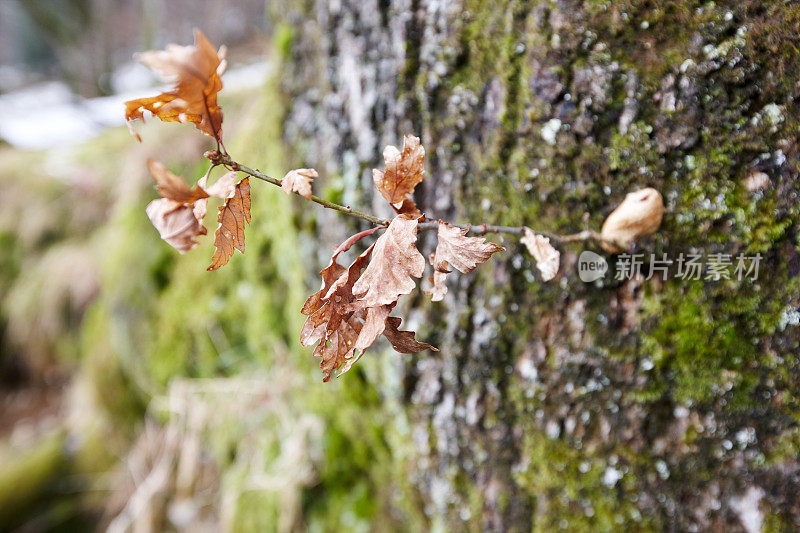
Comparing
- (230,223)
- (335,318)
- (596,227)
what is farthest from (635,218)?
(230,223)

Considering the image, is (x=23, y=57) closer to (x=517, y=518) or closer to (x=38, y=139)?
(x=38, y=139)

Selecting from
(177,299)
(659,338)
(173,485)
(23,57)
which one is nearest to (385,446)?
(659,338)

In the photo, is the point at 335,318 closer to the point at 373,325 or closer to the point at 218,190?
the point at 373,325

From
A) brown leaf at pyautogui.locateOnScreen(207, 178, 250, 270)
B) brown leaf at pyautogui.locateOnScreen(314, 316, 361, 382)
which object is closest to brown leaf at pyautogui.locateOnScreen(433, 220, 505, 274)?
brown leaf at pyautogui.locateOnScreen(314, 316, 361, 382)

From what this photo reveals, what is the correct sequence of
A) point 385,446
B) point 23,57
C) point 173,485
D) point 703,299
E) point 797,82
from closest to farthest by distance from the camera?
point 797,82, point 703,299, point 385,446, point 173,485, point 23,57

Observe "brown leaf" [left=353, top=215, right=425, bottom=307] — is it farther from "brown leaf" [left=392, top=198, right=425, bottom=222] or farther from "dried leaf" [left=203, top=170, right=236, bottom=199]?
"dried leaf" [left=203, top=170, right=236, bottom=199]
